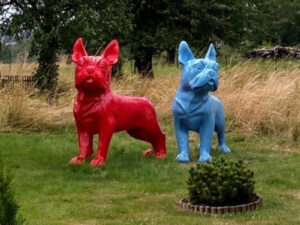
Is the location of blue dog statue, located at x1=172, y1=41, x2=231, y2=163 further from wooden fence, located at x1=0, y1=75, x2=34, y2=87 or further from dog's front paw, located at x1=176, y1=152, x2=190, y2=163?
wooden fence, located at x1=0, y1=75, x2=34, y2=87

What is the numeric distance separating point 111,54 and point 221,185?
3.21m

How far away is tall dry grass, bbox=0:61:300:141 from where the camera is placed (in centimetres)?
1218

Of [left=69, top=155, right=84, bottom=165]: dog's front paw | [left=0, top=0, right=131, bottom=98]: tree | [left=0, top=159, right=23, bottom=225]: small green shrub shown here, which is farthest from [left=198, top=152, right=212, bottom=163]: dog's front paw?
[left=0, top=0, right=131, bottom=98]: tree

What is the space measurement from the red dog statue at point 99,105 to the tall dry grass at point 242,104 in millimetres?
3393

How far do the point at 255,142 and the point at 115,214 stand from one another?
547cm

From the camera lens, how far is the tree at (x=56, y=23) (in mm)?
15789

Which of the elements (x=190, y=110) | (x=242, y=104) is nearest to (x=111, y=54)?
(x=190, y=110)

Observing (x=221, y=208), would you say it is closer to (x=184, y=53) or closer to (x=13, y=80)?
(x=184, y=53)

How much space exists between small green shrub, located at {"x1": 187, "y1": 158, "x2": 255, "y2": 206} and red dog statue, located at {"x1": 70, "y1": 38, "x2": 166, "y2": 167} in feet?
8.12

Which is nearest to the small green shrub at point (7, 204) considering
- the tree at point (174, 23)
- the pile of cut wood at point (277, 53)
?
the tree at point (174, 23)

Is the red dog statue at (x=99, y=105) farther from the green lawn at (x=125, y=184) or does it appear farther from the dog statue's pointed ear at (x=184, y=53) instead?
the dog statue's pointed ear at (x=184, y=53)

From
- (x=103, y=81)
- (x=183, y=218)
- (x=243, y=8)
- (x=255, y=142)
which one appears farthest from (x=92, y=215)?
(x=243, y=8)

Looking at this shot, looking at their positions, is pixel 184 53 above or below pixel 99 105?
above

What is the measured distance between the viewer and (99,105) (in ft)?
29.5
